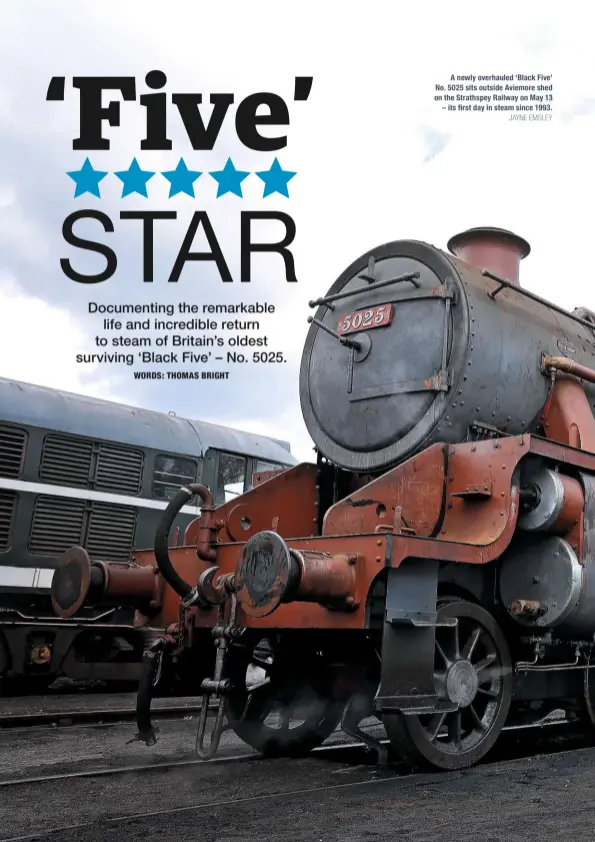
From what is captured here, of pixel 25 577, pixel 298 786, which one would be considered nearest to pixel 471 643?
pixel 298 786

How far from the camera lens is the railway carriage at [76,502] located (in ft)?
29.2

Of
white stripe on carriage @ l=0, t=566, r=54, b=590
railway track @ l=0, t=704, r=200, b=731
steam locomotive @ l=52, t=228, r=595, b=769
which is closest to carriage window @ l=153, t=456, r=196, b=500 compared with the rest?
white stripe on carriage @ l=0, t=566, r=54, b=590

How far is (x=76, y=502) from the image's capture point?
953cm

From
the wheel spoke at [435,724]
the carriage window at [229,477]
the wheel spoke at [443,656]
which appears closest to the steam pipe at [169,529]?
the wheel spoke at [443,656]

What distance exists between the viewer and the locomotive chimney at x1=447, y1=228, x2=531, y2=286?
6551 millimetres

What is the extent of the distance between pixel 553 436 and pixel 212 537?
2421mm

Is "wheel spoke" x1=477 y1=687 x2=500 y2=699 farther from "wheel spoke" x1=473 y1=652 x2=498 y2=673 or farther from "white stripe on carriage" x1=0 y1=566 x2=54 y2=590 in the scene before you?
"white stripe on carriage" x1=0 y1=566 x2=54 y2=590

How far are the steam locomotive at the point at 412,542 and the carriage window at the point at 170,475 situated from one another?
369cm

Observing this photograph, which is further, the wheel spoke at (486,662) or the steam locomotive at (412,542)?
the wheel spoke at (486,662)

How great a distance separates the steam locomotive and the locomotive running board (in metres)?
0.01

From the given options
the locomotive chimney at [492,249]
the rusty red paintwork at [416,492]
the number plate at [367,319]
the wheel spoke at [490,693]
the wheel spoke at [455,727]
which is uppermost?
the locomotive chimney at [492,249]

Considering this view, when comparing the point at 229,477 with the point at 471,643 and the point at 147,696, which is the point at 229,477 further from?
the point at 471,643

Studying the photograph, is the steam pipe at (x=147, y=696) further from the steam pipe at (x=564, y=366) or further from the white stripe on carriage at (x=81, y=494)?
the white stripe on carriage at (x=81, y=494)

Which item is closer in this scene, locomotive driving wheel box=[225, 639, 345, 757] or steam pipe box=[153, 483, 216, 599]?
steam pipe box=[153, 483, 216, 599]
